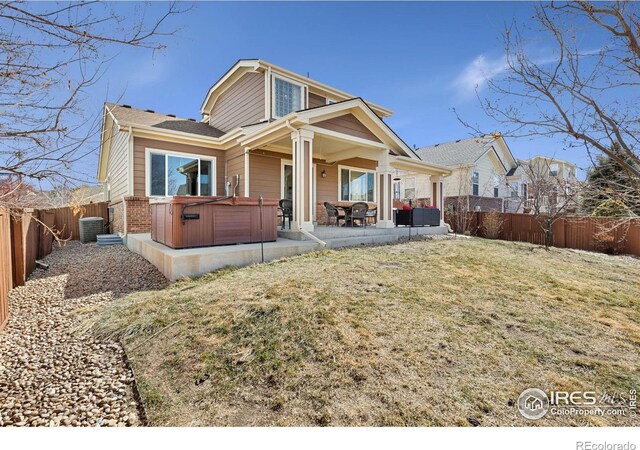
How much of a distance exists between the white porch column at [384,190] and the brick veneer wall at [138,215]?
7.58 m

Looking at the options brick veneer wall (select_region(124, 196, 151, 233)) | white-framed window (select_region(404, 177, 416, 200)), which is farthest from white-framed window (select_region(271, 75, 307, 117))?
white-framed window (select_region(404, 177, 416, 200))

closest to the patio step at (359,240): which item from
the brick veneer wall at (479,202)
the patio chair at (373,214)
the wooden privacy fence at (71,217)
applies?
the patio chair at (373,214)

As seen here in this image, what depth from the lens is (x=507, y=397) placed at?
2303 millimetres

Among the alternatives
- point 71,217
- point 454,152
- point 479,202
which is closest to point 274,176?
point 71,217

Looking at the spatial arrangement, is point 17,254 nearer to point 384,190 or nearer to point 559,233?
point 384,190

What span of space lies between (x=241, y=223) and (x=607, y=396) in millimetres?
6106

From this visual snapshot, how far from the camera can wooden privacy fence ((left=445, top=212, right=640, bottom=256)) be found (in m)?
11.2

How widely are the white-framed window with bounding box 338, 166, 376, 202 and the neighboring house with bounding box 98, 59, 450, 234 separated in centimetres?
5

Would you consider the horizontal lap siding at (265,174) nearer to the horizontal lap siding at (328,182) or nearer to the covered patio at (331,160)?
the covered patio at (331,160)

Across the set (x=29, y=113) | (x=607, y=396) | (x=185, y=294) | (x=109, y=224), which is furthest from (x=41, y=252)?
(x=607, y=396)

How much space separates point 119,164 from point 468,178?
62.4 ft

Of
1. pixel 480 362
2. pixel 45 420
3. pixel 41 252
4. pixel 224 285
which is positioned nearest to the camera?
pixel 45 420

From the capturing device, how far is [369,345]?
2.99 metres
